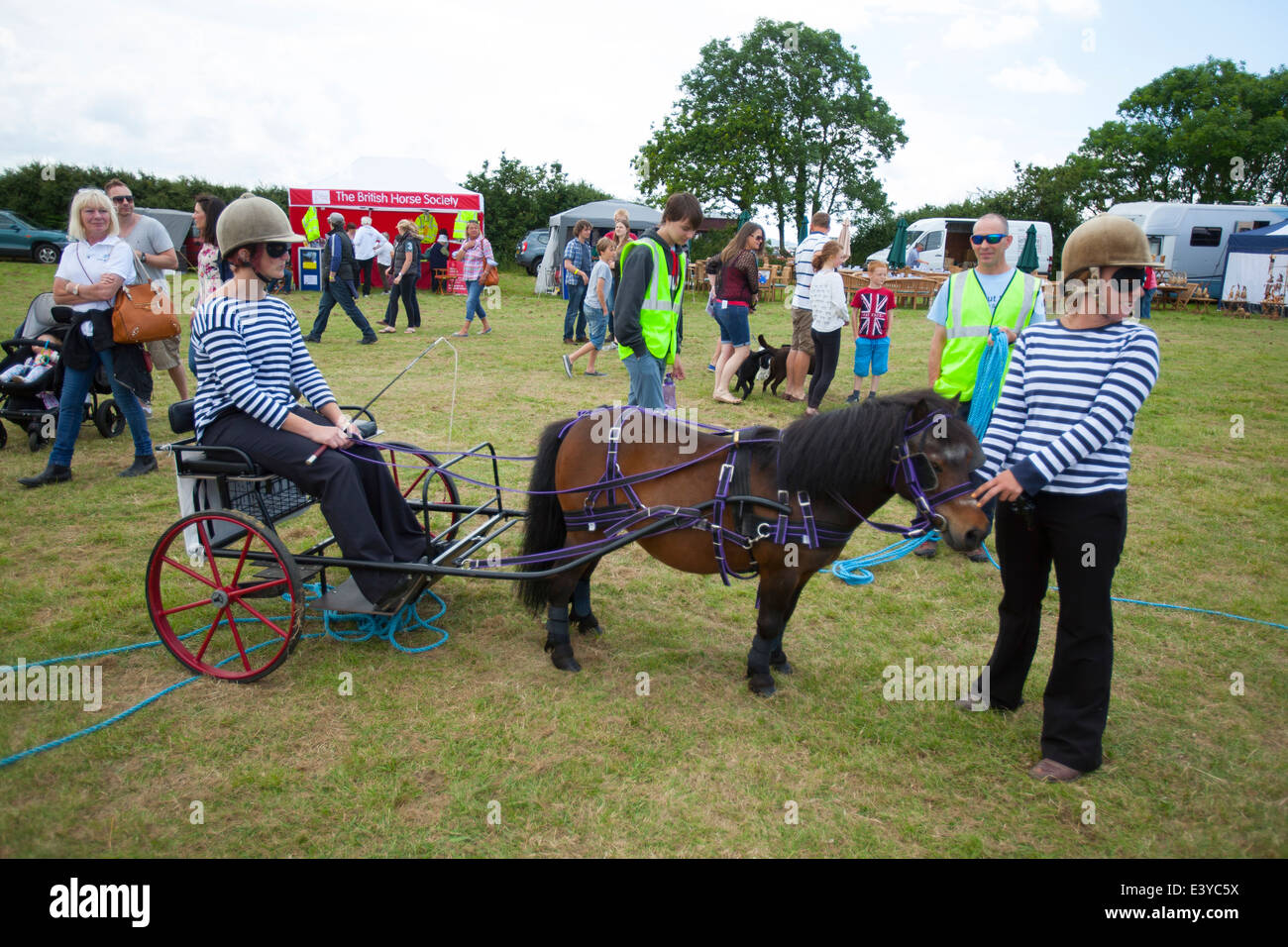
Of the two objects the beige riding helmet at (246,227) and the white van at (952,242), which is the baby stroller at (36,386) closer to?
the beige riding helmet at (246,227)

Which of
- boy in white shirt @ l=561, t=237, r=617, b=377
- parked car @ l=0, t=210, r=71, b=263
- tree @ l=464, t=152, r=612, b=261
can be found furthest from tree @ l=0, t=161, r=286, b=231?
boy in white shirt @ l=561, t=237, r=617, b=377

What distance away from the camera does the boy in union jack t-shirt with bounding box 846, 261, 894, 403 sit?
31.1 feet

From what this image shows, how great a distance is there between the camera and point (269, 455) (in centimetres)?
359

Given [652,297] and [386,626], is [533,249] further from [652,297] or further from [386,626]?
[386,626]

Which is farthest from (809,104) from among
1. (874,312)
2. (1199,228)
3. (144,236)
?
(144,236)

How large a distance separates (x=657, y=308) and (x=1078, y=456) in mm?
2936

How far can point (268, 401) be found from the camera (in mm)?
3598

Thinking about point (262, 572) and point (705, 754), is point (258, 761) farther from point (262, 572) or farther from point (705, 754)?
point (705, 754)

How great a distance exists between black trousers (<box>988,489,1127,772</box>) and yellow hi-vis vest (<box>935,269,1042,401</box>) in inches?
66.5

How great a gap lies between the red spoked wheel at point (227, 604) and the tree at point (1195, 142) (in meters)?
42.7

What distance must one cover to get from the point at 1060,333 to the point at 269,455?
356 cm

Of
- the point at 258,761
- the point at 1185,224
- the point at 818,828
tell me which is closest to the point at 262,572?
the point at 258,761

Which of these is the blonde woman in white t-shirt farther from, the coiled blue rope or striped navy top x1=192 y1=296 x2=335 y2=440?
striped navy top x1=192 y1=296 x2=335 y2=440

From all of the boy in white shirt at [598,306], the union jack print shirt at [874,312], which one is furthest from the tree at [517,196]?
the union jack print shirt at [874,312]
